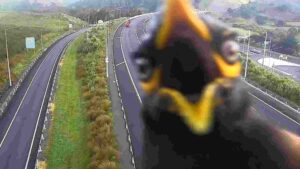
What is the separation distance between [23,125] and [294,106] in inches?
1623

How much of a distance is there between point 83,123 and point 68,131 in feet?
13.7

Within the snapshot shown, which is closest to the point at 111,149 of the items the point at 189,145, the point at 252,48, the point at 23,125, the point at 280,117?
the point at 23,125

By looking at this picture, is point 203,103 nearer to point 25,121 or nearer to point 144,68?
point 144,68

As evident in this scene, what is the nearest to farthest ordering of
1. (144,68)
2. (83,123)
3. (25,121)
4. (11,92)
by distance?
(144,68), (83,123), (25,121), (11,92)

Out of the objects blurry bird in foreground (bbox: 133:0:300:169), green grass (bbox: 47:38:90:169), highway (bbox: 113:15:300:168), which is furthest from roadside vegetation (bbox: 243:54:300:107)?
blurry bird in foreground (bbox: 133:0:300:169)

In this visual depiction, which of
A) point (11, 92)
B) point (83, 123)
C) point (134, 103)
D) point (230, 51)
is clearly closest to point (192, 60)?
point (230, 51)

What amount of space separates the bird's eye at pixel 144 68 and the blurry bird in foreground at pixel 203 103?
0.14 feet

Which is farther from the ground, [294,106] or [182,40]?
[182,40]

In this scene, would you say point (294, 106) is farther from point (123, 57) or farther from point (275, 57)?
point (275, 57)

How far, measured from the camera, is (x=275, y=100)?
78.6 metres

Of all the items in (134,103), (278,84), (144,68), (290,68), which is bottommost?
(290,68)

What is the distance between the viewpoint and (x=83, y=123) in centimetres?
6116

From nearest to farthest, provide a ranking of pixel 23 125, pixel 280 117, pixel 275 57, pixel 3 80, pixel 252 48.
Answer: pixel 23 125
pixel 280 117
pixel 3 80
pixel 275 57
pixel 252 48

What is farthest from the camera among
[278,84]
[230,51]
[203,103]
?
[278,84]
